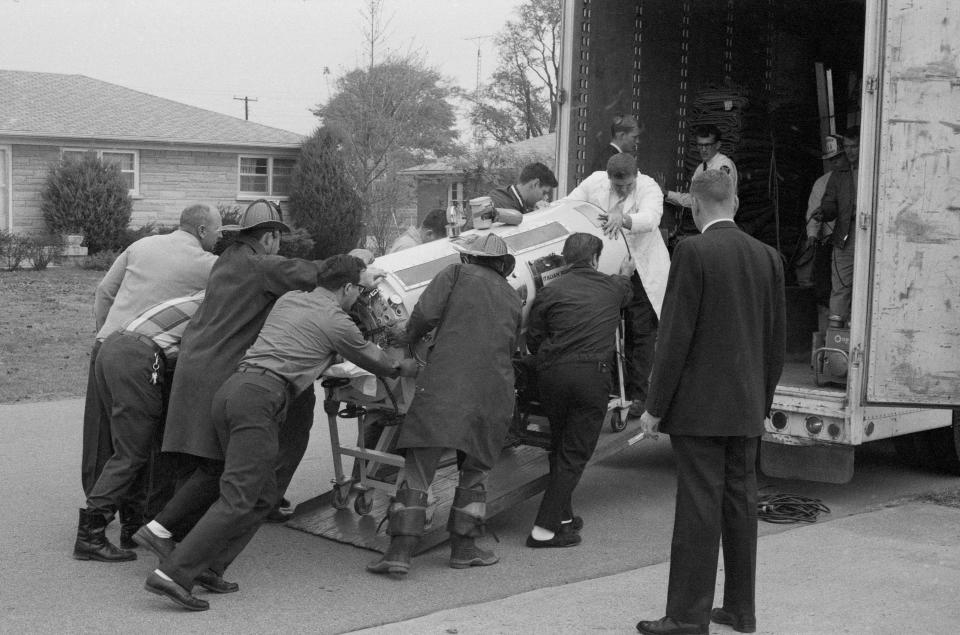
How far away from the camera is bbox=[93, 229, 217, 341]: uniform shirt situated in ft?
20.6

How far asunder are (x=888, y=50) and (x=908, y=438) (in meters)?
3.24

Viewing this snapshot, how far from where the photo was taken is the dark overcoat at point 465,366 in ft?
19.5

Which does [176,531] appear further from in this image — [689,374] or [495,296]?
[689,374]

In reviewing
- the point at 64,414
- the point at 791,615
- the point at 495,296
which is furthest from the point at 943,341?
the point at 64,414

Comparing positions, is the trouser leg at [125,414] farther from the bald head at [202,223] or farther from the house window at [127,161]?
the house window at [127,161]

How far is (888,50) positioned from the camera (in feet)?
21.7

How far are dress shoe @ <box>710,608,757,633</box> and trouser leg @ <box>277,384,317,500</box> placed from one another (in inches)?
90.0

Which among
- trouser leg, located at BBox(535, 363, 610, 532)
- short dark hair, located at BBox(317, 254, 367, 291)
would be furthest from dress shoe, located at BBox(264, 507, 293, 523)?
short dark hair, located at BBox(317, 254, 367, 291)

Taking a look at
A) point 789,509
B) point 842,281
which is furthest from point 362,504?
point 842,281

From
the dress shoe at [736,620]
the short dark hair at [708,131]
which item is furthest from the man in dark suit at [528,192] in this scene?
the dress shoe at [736,620]

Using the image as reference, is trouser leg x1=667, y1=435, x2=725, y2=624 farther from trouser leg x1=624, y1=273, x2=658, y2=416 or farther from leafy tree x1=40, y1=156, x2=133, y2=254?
leafy tree x1=40, y1=156, x2=133, y2=254

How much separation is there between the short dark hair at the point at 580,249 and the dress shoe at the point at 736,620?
7.55 ft

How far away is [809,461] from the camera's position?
23.8 ft

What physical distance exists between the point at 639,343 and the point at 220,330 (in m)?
3.06
